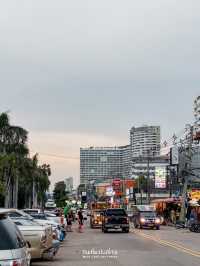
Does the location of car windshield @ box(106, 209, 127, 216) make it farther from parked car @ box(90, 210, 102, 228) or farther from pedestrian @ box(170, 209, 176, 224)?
pedestrian @ box(170, 209, 176, 224)

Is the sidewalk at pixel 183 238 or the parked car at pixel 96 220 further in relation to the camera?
the parked car at pixel 96 220

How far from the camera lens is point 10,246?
324 inches

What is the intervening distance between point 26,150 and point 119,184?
84312 mm

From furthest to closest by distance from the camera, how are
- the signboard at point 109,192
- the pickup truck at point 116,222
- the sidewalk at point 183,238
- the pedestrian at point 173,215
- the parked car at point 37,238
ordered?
1. the signboard at point 109,192
2. the pedestrian at point 173,215
3. the pickup truck at point 116,222
4. the sidewalk at point 183,238
5. the parked car at point 37,238

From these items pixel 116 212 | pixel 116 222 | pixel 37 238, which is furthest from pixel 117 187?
pixel 37 238

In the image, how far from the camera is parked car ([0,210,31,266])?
800cm

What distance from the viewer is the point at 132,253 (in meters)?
23.6

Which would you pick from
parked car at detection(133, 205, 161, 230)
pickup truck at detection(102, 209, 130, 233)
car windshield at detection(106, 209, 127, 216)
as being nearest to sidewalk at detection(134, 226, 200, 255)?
pickup truck at detection(102, 209, 130, 233)

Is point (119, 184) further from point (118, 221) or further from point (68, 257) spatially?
point (68, 257)

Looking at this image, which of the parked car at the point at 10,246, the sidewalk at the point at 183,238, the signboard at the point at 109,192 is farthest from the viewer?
the signboard at the point at 109,192

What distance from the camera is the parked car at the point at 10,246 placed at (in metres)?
8.00

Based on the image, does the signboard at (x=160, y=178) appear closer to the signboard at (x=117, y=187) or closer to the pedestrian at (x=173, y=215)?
the pedestrian at (x=173, y=215)

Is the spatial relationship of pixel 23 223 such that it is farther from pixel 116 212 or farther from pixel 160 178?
pixel 160 178

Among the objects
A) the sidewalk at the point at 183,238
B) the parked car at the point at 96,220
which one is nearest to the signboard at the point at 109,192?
the parked car at the point at 96,220
